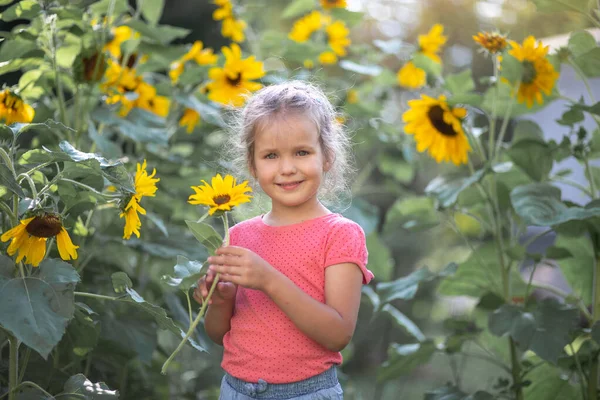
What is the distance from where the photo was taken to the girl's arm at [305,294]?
4.79ft

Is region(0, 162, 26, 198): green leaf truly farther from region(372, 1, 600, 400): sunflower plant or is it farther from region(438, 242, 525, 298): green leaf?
region(438, 242, 525, 298): green leaf

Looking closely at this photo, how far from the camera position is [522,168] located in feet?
7.83

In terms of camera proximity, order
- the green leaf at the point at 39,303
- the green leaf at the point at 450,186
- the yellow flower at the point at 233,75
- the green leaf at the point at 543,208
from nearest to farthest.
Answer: the green leaf at the point at 39,303
the green leaf at the point at 543,208
the green leaf at the point at 450,186
the yellow flower at the point at 233,75

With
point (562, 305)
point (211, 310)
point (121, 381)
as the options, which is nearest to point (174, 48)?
point (121, 381)

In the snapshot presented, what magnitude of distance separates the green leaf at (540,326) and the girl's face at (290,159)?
2.65 feet

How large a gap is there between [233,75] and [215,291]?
138cm

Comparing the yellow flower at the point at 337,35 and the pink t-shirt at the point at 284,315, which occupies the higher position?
the pink t-shirt at the point at 284,315

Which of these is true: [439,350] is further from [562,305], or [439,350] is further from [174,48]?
[174,48]

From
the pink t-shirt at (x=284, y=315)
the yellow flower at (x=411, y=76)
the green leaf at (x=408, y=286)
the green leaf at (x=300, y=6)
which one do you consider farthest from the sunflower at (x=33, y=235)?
the green leaf at (x=300, y=6)

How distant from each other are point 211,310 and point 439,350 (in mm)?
1103

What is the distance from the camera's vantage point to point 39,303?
145 centimetres

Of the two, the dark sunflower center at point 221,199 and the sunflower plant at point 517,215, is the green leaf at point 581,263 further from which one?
the dark sunflower center at point 221,199

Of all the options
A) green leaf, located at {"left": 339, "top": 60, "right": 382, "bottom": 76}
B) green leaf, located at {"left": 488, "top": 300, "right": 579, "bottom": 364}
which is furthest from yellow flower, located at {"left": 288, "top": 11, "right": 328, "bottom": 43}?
green leaf, located at {"left": 488, "top": 300, "right": 579, "bottom": 364}

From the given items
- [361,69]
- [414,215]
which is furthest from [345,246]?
[361,69]
